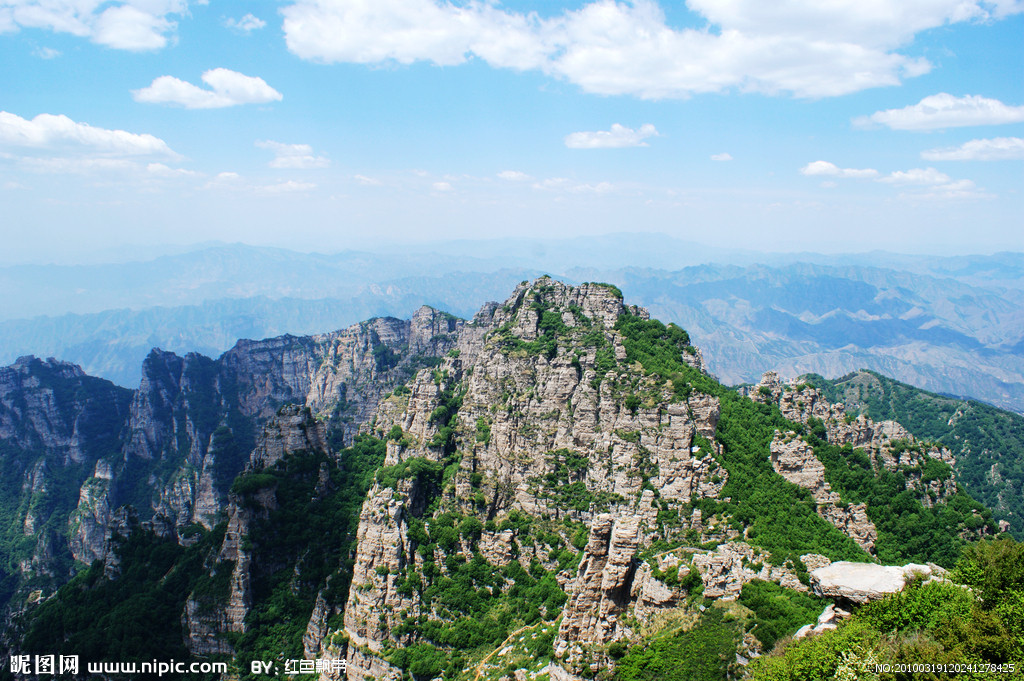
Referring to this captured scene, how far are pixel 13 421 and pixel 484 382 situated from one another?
12130 cm

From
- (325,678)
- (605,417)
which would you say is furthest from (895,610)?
(325,678)

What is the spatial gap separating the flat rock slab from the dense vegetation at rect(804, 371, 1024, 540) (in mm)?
72168

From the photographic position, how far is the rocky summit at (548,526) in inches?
1478

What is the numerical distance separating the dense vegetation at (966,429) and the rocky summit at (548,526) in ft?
168

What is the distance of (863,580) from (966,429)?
11531 cm

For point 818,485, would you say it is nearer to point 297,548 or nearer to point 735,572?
point 735,572

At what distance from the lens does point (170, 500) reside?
378ft

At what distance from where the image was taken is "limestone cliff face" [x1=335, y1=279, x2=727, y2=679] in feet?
160

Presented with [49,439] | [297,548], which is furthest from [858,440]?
[49,439]

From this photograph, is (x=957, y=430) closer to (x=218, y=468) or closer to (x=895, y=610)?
(x=895, y=610)

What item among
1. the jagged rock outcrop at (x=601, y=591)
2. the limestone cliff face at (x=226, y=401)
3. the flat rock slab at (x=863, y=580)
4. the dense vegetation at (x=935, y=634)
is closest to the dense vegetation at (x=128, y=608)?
the limestone cliff face at (x=226, y=401)

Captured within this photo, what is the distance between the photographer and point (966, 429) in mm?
117125

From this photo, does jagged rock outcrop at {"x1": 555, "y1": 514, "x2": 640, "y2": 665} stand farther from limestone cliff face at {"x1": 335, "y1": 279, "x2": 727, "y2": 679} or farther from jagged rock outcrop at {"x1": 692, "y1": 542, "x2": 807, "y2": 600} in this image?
jagged rock outcrop at {"x1": 692, "y1": 542, "x2": 807, "y2": 600}

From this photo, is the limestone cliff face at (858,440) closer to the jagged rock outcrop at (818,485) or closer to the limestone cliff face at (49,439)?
the jagged rock outcrop at (818,485)
